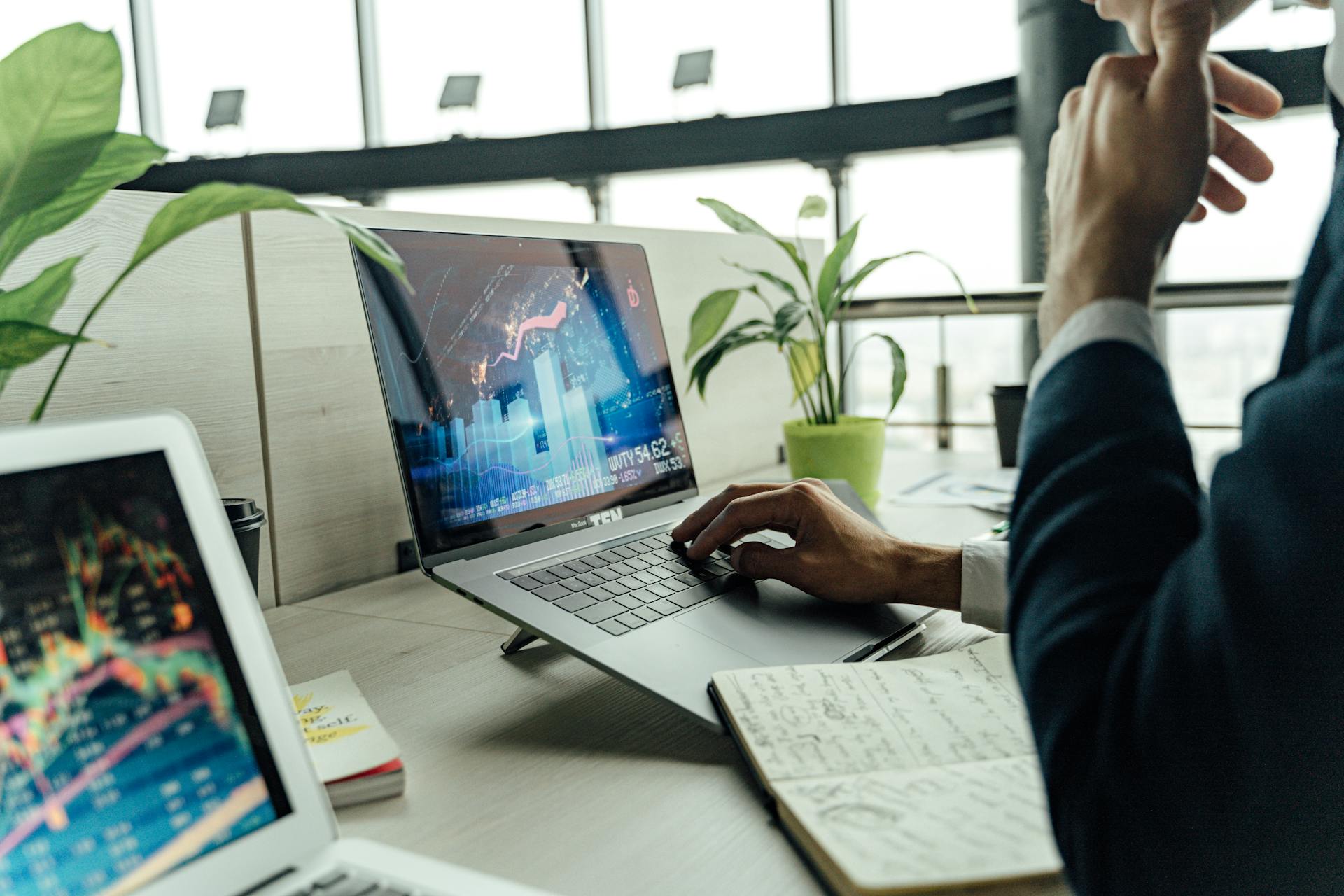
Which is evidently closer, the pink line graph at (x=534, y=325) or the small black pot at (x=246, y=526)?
the small black pot at (x=246, y=526)

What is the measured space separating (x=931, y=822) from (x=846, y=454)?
91 cm

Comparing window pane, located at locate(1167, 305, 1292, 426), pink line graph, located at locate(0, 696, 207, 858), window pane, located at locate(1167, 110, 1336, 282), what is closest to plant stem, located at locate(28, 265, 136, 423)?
pink line graph, located at locate(0, 696, 207, 858)

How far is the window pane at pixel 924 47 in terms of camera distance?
4.79 meters

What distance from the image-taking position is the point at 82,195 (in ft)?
1.67

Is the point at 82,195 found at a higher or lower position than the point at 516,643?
higher

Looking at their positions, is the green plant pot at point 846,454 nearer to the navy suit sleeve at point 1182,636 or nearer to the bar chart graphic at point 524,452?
the bar chart graphic at point 524,452

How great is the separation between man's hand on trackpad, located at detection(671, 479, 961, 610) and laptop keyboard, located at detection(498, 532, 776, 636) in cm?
3

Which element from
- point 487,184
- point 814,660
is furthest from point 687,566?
point 487,184

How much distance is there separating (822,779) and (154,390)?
691mm

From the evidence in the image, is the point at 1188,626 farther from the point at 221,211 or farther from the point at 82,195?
the point at 82,195

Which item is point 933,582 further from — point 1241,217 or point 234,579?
point 1241,217

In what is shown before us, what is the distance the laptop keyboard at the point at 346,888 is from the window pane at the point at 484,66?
539 cm

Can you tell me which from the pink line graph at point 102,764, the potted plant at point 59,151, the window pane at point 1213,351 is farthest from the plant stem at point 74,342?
the window pane at point 1213,351

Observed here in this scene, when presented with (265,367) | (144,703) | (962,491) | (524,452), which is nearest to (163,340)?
(265,367)
